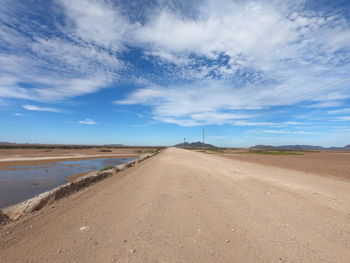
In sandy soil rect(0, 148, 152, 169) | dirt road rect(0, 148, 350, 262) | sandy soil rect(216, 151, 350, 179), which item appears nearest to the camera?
dirt road rect(0, 148, 350, 262)

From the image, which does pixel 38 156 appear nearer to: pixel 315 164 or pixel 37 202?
pixel 37 202

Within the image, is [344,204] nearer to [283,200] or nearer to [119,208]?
[283,200]

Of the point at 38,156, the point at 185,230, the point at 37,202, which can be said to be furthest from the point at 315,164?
the point at 38,156

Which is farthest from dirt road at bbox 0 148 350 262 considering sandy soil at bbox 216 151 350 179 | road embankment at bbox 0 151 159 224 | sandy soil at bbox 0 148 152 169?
sandy soil at bbox 0 148 152 169

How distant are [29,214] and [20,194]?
6980mm

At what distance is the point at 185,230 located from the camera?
14.9 feet

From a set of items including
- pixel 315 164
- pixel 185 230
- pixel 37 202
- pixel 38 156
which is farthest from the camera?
pixel 38 156

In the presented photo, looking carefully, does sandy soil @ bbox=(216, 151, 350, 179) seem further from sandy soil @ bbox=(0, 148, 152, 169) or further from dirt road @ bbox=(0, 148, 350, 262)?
sandy soil @ bbox=(0, 148, 152, 169)

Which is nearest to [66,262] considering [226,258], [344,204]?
[226,258]

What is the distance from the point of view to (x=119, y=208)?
6.20 metres

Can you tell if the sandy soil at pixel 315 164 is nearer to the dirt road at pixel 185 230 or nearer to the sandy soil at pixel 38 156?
the dirt road at pixel 185 230

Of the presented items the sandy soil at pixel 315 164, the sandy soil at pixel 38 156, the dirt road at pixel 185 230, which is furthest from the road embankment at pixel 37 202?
the sandy soil at pixel 38 156

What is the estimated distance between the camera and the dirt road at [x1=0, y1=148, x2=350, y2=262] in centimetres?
354

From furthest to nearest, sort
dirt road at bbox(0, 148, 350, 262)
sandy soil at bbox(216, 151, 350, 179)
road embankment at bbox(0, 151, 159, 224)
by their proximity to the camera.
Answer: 1. sandy soil at bbox(216, 151, 350, 179)
2. road embankment at bbox(0, 151, 159, 224)
3. dirt road at bbox(0, 148, 350, 262)
